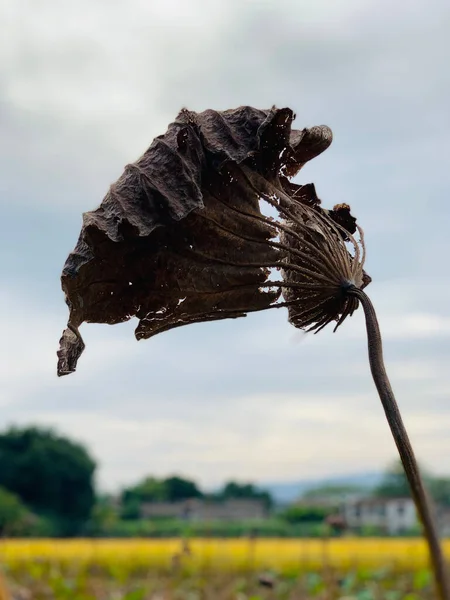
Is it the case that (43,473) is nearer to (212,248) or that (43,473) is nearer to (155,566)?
(155,566)

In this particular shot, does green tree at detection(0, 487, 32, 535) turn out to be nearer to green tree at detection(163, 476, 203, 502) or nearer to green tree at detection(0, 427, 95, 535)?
green tree at detection(0, 427, 95, 535)

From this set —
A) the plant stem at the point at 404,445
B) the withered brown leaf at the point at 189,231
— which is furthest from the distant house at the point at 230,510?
the plant stem at the point at 404,445

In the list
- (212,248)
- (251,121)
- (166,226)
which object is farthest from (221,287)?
(251,121)

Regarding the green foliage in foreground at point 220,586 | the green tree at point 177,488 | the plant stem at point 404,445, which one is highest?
the green tree at point 177,488

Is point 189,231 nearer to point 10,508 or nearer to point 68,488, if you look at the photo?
point 10,508

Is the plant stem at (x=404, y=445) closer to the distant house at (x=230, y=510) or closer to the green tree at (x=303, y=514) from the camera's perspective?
the green tree at (x=303, y=514)

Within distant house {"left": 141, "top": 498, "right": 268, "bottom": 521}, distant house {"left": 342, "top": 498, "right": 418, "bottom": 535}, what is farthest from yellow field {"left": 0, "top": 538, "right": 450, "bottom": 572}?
distant house {"left": 141, "top": 498, "right": 268, "bottom": 521}

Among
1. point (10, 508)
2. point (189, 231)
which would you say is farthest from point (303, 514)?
point (189, 231)
